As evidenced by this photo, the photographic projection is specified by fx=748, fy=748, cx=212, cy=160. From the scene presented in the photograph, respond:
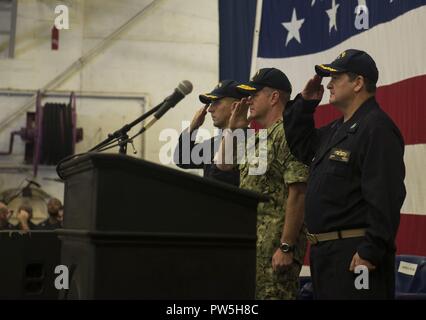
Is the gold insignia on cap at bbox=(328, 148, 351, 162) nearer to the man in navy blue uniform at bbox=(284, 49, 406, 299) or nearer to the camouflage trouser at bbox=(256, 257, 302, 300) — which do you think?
the man in navy blue uniform at bbox=(284, 49, 406, 299)

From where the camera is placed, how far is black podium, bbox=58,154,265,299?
1.78 meters

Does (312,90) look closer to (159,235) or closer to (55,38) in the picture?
(159,235)

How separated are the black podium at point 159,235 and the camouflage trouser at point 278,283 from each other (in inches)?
32.2

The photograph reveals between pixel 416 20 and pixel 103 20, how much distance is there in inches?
241

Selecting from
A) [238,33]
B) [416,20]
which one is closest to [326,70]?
[416,20]

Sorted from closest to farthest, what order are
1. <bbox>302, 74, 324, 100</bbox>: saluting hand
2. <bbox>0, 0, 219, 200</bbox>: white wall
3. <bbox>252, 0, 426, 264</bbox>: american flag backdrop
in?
<bbox>302, 74, 324, 100</bbox>: saluting hand
<bbox>252, 0, 426, 264</bbox>: american flag backdrop
<bbox>0, 0, 219, 200</bbox>: white wall

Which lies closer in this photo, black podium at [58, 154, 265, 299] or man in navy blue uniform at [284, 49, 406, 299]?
black podium at [58, 154, 265, 299]

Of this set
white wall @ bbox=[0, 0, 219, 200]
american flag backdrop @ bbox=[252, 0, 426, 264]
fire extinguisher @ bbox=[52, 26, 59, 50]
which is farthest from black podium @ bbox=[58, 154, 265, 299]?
fire extinguisher @ bbox=[52, 26, 59, 50]

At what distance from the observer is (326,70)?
8.38 feet

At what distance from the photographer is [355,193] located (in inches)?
93.4

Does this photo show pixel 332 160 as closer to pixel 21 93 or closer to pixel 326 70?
pixel 326 70

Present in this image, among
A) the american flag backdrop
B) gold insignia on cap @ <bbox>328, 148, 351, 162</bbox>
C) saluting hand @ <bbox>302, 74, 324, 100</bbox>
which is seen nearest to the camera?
gold insignia on cap @ <bbox>328, 148, 351, 162</bbox>

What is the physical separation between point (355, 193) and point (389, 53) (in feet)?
5.95

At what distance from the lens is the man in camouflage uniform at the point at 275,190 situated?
2.73 m
